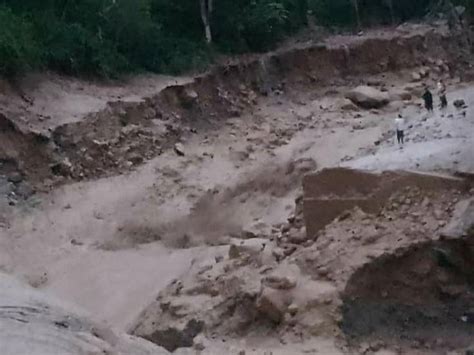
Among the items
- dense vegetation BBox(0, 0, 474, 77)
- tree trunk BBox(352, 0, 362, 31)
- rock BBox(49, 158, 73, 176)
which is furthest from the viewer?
tree trunk BBox(352, 0, 362, 31)

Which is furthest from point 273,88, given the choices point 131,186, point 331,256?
point 331,256

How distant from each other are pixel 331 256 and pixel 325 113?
12.7 m

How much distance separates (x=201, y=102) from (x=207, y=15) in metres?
4.20

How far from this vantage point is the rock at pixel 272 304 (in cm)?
948

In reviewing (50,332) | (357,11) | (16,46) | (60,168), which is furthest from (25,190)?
(357,11)

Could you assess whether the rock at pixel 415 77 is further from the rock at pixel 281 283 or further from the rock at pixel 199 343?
the rock at pixel 199 343

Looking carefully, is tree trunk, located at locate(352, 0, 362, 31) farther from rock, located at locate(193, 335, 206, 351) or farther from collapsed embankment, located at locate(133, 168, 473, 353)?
rock, located at locate(193, 335, 206, 351)

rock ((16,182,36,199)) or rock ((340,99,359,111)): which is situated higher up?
rock ((340,99,359,111))

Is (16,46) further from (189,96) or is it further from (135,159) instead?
(189,96)

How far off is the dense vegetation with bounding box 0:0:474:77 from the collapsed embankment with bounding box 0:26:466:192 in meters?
1.14

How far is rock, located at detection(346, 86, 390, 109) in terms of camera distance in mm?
22422

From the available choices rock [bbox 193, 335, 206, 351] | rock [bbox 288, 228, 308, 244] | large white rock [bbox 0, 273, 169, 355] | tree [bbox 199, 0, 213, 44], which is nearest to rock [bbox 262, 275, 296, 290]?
rock [bbox 193, 335, 206, 351]

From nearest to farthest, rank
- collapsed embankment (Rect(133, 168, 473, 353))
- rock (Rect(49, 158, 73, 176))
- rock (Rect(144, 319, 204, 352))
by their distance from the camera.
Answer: collapsed embankment (Rect(133, 168, 473, 353)) < rock (Rect(144, 319, 204, 352)) < rock (Rect(49, 158, 73, 176))

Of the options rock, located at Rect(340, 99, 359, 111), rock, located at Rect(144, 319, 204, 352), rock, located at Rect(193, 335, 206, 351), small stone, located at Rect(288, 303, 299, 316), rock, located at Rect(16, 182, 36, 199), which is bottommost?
rock, located at Rect(144, 319, 204, 352)
